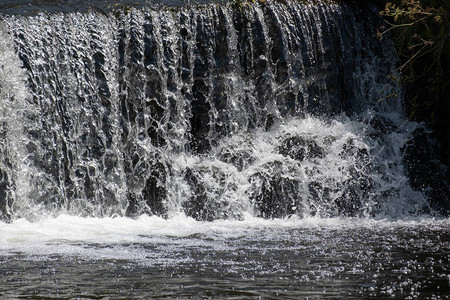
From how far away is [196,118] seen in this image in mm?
9594

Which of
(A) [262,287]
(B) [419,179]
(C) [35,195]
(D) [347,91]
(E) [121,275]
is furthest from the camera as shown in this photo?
(D) [347,91]

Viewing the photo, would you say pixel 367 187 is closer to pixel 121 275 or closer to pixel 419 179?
pixel 419 179

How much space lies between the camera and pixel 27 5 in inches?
364

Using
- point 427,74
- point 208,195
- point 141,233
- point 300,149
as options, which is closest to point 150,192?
point 208,195

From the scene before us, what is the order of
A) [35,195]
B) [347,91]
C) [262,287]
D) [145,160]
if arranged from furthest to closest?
[347,91] < [145,160] < [35,195] < [262,287]

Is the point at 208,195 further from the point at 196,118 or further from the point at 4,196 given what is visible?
the point at 4,196

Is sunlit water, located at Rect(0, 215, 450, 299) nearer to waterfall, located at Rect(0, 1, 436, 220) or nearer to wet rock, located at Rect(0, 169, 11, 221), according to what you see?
wet rock, located at Rect(0, 169, 11, 221)

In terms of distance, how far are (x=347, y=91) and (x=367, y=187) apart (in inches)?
74.9

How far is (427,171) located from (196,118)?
346cm

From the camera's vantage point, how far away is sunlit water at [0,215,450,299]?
4.22 meters

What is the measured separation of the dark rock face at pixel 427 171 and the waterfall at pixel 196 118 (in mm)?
148

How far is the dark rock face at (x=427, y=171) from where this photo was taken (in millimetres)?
9578

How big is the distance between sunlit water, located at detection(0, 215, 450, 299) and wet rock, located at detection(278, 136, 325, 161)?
1829 millimetres

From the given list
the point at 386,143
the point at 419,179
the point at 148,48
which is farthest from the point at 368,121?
the point at 148,48
